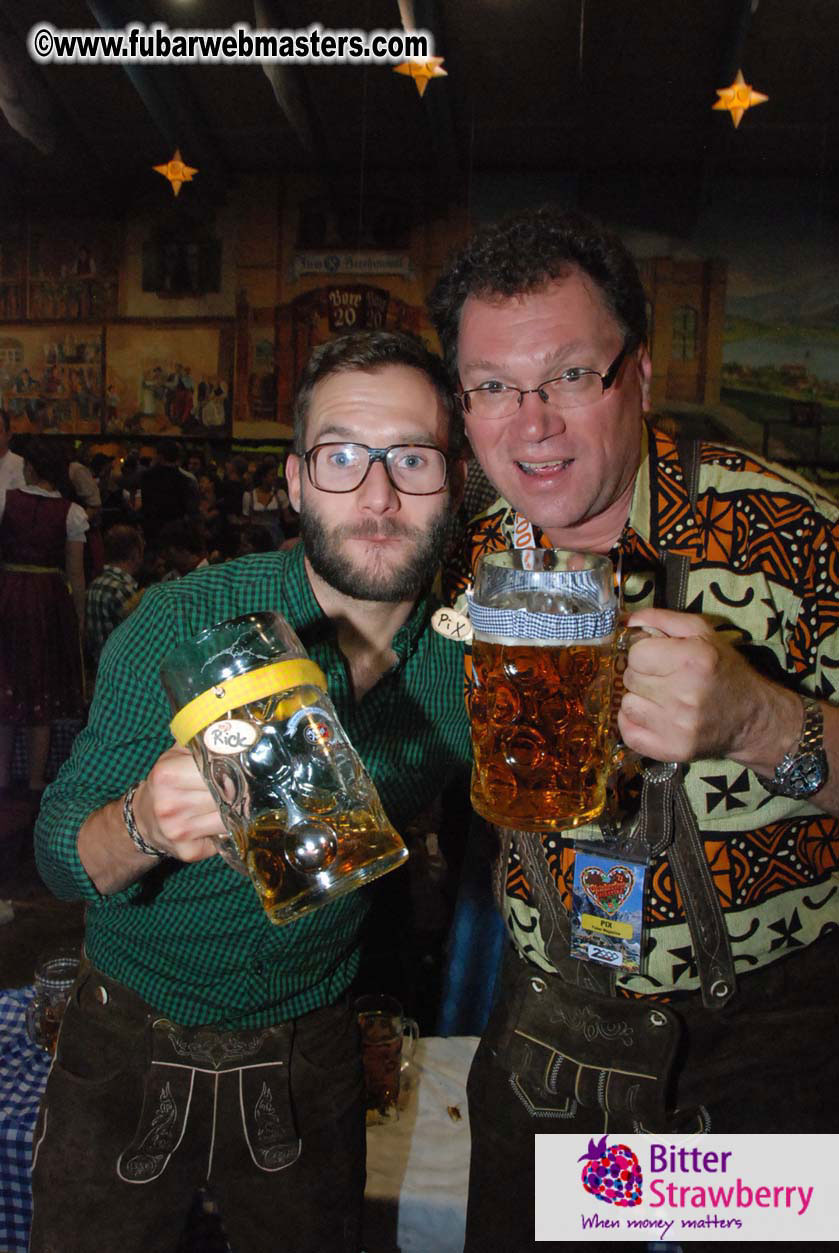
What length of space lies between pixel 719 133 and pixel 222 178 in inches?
229

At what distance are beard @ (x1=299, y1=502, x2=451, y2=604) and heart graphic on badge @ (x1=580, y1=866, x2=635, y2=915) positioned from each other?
52cm

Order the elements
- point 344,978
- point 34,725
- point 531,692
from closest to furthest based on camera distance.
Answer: point 531,692
point 344,978
point 34,725

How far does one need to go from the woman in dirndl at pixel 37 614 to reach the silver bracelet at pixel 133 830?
460 cm

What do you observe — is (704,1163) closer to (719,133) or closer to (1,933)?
(1,933)

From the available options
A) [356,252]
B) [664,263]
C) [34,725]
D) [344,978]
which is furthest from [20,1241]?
[664,263]

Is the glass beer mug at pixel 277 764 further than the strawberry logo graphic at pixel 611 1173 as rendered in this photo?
No

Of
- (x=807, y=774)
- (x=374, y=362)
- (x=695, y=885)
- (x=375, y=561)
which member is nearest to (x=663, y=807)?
(x=695, y=885)

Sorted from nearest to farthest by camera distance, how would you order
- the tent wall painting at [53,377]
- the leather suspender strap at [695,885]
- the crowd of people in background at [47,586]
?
Result: the leather suspender strap at [695,885] < the crowd of people in background at [47,586] < the tent wall painting at [53,377]

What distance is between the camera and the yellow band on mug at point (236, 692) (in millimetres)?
770

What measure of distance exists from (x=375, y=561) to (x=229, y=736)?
0.60 m

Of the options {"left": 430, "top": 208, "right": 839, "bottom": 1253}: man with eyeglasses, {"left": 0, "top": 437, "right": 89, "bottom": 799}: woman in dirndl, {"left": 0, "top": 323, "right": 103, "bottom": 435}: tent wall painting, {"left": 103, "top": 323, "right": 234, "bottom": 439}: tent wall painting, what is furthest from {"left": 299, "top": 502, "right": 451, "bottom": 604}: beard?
{"left": 0, "top": 323, "right": 103, "bottom": 435}: tent wall painting

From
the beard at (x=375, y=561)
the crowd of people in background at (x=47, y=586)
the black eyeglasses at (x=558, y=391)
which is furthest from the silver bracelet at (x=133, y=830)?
the crowd of people in background at (x=47, y=586)

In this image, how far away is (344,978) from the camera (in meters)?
1.53

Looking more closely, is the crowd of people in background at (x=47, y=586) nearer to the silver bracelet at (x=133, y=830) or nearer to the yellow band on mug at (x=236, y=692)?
the silver bracelet at (x=133, y=830)
